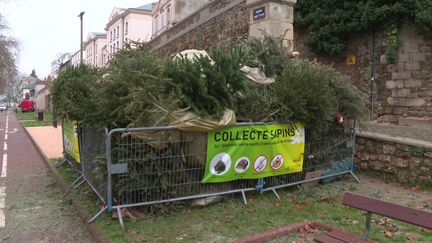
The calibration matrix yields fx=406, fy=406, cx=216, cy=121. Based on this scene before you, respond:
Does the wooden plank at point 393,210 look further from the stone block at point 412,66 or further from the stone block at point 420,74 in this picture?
the stone block at point 412,66

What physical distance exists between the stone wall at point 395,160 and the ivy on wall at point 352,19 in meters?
5.33

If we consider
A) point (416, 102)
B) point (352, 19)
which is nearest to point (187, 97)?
point (416, 102)

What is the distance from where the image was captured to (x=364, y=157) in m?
8.01

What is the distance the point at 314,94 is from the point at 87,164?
4.04 metres

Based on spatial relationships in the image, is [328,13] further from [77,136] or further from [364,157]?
[77,136]

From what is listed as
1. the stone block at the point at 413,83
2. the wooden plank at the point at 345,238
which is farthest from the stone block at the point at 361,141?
the stone block at the point at 413,83

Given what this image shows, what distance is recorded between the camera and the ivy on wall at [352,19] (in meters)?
11.5

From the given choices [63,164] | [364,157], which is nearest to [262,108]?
[364,157]

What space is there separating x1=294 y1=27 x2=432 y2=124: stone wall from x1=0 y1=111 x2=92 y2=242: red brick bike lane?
29.2 ft

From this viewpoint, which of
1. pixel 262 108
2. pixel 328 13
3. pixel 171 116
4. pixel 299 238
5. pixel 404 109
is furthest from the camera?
pixel 328 13

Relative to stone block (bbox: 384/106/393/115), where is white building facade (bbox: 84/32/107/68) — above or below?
above

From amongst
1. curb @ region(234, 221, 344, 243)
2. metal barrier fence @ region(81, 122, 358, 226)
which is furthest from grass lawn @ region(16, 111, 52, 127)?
curb @ region(234, 221, 344, 243)

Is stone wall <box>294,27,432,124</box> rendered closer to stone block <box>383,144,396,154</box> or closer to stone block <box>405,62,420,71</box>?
stone block <box>405,62,420,71</box>

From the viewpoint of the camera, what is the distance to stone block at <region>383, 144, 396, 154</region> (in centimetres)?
740
